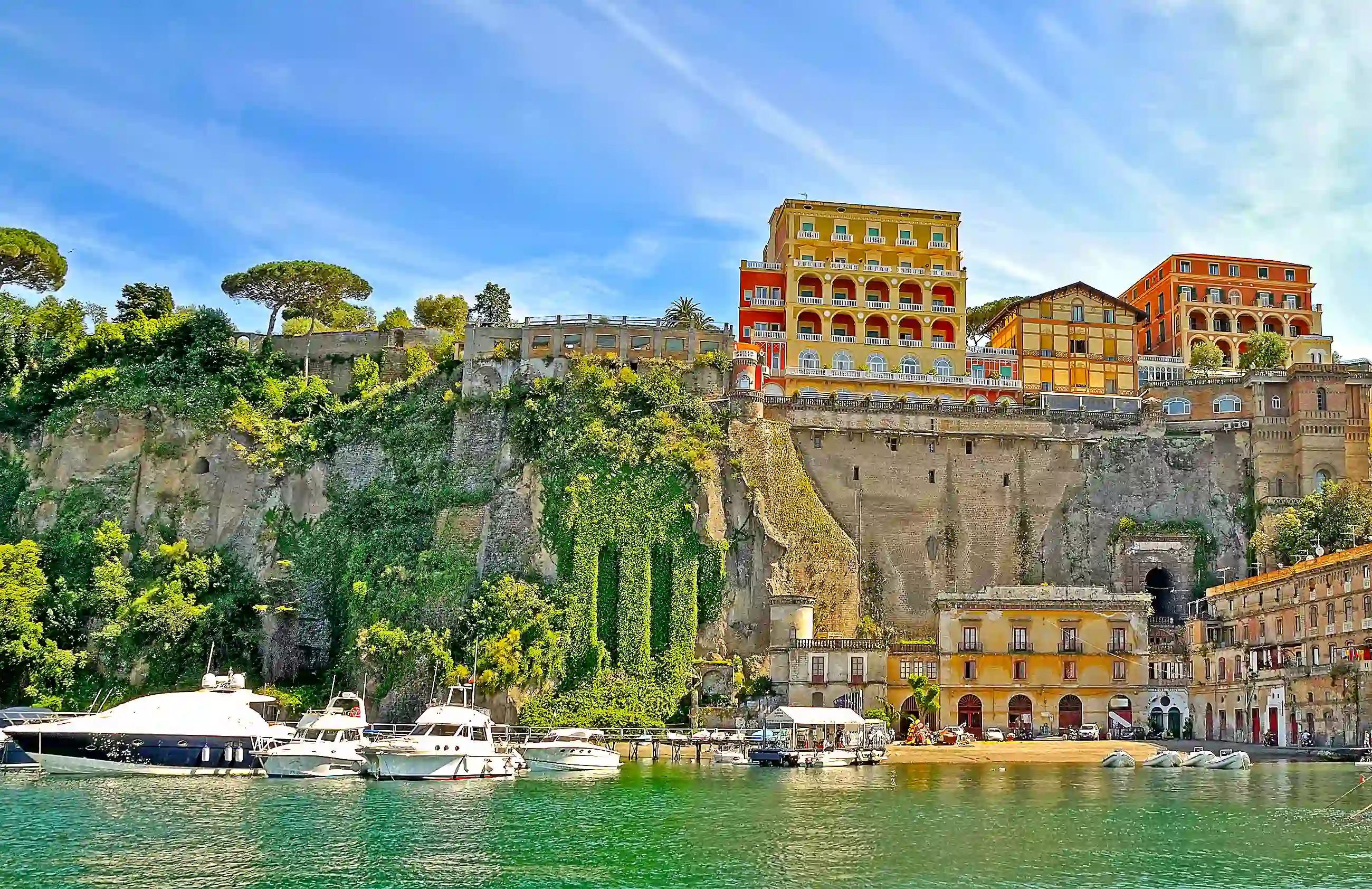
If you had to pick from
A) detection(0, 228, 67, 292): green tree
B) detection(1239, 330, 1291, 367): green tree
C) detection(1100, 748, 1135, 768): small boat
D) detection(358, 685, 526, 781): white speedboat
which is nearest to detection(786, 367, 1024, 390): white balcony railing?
detection(1239, 330, 1291, 367): green tree

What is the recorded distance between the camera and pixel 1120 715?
61.8 m

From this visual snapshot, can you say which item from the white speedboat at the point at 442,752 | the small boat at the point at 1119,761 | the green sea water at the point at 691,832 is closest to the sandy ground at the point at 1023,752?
the small boat at the point at 1119,761

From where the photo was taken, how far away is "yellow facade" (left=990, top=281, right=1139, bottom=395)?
78312 mm

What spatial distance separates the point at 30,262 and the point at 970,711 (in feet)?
192

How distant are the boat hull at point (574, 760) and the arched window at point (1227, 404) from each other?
125 ft

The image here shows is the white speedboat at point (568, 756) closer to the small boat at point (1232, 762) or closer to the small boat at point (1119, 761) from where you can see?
the small boat at point (1119, 761)

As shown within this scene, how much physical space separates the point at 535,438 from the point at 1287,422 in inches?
1477

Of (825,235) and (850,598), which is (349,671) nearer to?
(850,598)

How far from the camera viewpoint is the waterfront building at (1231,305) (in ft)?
285

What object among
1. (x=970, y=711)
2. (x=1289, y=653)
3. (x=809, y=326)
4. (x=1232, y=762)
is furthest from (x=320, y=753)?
(x=1289, y=653)

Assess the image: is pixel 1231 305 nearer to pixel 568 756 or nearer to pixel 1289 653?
pixel 1289 653

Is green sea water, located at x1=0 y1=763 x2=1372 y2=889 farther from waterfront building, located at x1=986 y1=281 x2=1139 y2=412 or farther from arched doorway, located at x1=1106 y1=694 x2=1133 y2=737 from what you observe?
waterfront building, located at x1=986 y1=281 x2=1139 y2=412

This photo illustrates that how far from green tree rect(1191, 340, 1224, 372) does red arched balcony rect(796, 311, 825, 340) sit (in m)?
22.3

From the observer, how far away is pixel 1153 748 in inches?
2238
